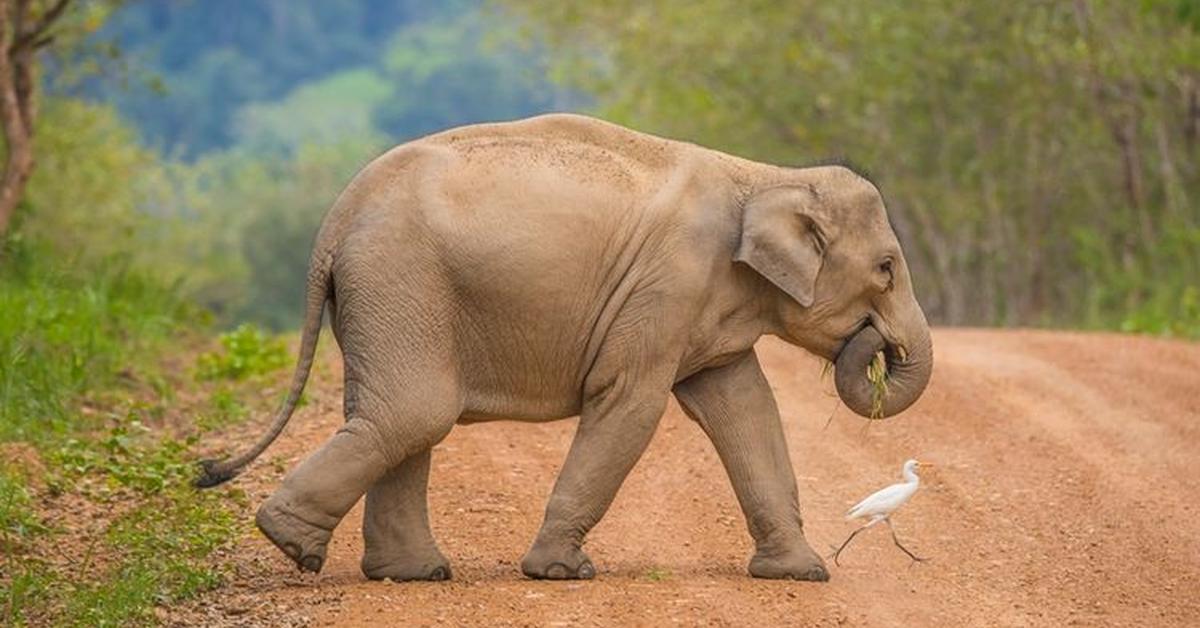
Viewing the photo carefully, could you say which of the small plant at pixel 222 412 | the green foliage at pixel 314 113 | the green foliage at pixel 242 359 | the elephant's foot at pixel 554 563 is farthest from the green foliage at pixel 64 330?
the green foliage at pixel 314 113

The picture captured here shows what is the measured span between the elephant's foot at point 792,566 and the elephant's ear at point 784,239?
0.98m

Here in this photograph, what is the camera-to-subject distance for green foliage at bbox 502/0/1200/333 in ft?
81.4

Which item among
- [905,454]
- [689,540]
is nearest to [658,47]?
[905,454]

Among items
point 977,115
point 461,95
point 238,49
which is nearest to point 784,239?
point 977,115

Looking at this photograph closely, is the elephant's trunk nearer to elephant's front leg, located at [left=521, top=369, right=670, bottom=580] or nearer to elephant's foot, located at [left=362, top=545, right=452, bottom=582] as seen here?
elephant's front leg, located at [left=521, top=369, right=670, bottom=580]

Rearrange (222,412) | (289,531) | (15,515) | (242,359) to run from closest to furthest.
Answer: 1. (289,531)
2. (15,515)
3. (222,412)
4. (242,359)

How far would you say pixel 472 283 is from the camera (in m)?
9.19

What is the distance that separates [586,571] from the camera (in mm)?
9391

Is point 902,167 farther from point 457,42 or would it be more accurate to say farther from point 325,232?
point 457,42

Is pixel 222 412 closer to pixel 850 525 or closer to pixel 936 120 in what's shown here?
pixel 850 525

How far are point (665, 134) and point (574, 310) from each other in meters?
32.0

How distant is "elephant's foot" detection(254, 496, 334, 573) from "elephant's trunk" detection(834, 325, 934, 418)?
225 cm

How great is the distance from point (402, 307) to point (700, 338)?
1201 millimetres

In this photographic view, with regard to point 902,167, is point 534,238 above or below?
above
